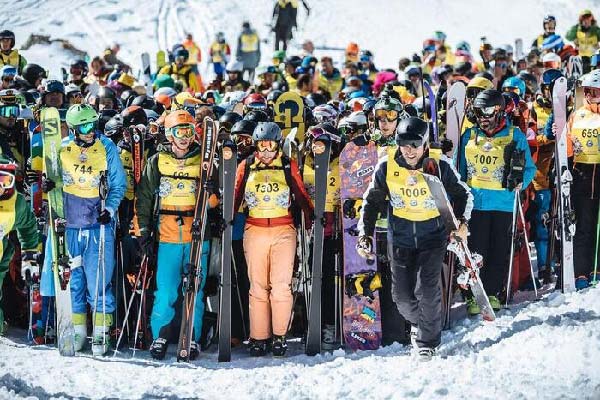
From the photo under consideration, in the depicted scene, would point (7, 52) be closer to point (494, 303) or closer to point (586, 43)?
point (494, 303)

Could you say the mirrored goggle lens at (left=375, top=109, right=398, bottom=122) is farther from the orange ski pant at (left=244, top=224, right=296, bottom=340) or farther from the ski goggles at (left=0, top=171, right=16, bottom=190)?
the ski goggles at (left=0, top=171, right=16, bottom=190)

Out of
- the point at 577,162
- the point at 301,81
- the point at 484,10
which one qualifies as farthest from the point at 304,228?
the point at 484,10

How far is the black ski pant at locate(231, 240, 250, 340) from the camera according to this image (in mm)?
8359

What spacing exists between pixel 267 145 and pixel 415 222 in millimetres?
1619

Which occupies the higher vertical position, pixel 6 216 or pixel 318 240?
pixel 6 216

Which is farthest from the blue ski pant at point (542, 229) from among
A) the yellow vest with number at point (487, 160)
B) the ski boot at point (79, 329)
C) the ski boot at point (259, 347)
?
the ski boot at point (79, 329)

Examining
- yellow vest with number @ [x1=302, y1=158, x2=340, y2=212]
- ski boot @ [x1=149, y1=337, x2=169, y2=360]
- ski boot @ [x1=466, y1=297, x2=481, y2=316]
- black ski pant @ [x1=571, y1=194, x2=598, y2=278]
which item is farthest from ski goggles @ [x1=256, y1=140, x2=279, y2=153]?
black ski pant @ [x1=571, y1=194, x2=598, y2=278]

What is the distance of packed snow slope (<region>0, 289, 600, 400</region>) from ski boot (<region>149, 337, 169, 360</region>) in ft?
0.25

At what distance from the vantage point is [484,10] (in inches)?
1156

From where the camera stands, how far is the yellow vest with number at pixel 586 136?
27.2 feet

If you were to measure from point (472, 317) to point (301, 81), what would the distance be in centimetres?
778

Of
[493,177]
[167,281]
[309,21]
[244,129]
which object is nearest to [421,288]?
[493,177]

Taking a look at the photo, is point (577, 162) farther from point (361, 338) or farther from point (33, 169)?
point (33, 169)

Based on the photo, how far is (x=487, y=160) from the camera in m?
8.11
